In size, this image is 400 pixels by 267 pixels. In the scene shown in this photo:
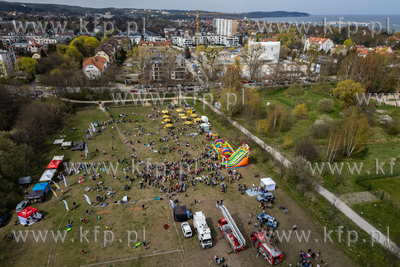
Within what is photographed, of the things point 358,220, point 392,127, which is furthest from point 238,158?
point 392,127

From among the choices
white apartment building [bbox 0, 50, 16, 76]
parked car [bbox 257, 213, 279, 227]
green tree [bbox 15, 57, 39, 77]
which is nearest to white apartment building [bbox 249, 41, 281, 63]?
green tree [bbox 15, 57, 39, 77]

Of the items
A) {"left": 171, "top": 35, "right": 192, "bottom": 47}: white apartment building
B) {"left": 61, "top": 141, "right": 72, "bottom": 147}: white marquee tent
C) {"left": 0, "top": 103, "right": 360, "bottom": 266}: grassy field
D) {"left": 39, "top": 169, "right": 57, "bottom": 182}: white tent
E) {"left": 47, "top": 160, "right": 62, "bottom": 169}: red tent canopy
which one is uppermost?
{"left": 171, "top": 35, "right": 192, "bottom": 47}: white apartment building

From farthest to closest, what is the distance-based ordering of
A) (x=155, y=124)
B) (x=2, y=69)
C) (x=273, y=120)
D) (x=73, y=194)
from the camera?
(x=2, y=69), (x=155, y=124), (x=273, y=120), (x=73, y=194)

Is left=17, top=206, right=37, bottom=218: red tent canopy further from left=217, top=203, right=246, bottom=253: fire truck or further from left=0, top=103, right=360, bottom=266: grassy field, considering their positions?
left=217, top=203, right=246, bottom=253: fire truck

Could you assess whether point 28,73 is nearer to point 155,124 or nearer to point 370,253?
point 155,124

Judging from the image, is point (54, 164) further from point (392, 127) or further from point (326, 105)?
point (392, 127)

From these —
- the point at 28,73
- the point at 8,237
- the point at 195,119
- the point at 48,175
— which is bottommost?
the point at 8,237

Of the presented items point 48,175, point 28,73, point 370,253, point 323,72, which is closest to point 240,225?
point 370,253
